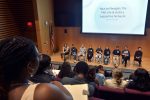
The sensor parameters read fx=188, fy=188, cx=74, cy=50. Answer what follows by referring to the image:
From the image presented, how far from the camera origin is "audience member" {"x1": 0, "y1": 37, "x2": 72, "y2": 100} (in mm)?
906

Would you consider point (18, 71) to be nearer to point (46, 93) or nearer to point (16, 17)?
point (46, 93)

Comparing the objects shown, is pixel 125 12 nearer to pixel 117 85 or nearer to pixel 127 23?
pixel 127 23

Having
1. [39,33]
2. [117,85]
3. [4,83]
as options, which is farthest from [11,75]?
[39,33]

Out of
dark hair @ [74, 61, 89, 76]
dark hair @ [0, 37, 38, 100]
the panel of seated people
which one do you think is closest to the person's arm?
dark hair @ [0, 37, 38, 100]

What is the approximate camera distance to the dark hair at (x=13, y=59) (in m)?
0.95

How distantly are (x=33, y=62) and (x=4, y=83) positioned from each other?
0.60 ft

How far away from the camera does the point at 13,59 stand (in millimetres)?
951

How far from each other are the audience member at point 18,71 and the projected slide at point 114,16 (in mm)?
5632

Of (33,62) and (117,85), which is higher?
(33,62)

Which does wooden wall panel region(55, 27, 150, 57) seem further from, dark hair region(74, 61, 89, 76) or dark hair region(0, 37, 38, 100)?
dark hair region(0, 37, 38, 100)

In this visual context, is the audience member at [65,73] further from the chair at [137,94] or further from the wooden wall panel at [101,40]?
the wooden wall panel at [101,40]

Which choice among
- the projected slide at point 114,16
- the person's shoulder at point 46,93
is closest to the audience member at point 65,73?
the person's shoulder at point 46,93

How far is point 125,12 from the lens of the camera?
6.20m

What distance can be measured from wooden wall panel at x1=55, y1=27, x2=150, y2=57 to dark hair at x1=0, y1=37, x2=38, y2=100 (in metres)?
5.92
